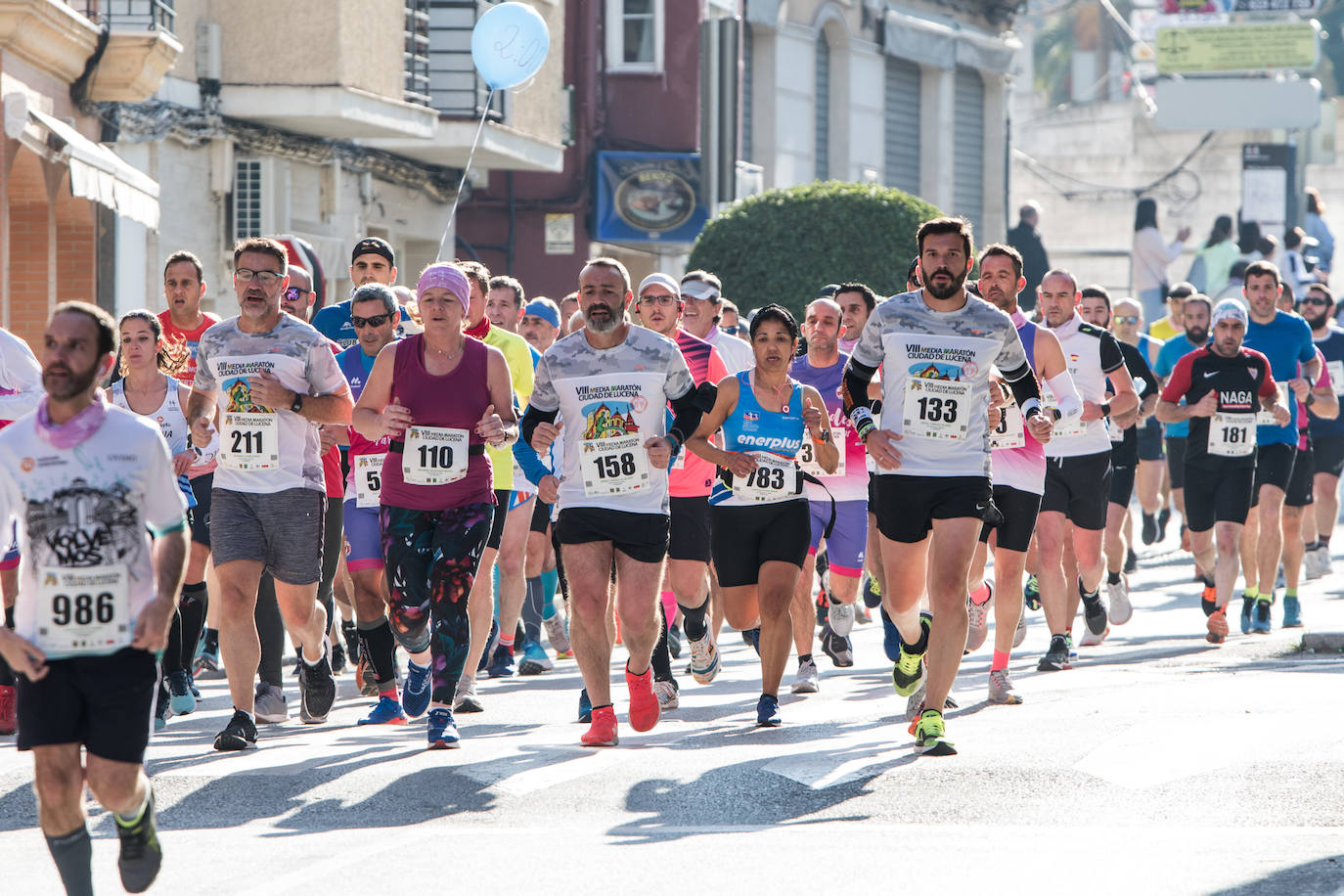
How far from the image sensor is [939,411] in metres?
8.94

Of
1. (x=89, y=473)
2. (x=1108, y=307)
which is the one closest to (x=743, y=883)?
(x=89, y=473)

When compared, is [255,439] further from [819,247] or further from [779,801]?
[819,247]

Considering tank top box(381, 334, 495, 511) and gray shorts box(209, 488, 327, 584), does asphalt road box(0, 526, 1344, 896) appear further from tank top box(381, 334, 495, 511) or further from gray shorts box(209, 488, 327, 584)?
tank top box(381, 334, 495, 511)

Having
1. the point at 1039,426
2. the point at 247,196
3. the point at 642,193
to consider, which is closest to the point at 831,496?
the point at 1039,426

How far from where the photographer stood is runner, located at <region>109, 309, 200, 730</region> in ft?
34.1

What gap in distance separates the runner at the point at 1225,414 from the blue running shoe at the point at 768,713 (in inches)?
179

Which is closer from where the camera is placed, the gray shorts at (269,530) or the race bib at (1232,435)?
the gray shorts at (269,530)

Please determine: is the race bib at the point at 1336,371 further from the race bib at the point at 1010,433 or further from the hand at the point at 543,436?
the hand at the point at 543,436

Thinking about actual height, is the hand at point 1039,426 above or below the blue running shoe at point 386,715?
above

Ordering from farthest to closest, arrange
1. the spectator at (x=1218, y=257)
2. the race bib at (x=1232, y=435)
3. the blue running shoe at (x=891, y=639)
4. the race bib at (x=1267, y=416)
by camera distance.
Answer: the spectator at (x=1218, y=257) < the race bib at (x=1267, y=416) < the race bib at (x=1232, y=435) < the blue running shoe at (x=891, y=639)

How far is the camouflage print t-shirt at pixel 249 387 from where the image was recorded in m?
9.20

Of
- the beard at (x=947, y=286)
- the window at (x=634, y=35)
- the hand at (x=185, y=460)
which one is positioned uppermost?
the window at (x=634, y=35)

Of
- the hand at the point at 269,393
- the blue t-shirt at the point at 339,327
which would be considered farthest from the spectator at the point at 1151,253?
the hand at the point at 269,393

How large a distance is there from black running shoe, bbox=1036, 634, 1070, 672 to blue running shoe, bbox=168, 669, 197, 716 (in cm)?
424
